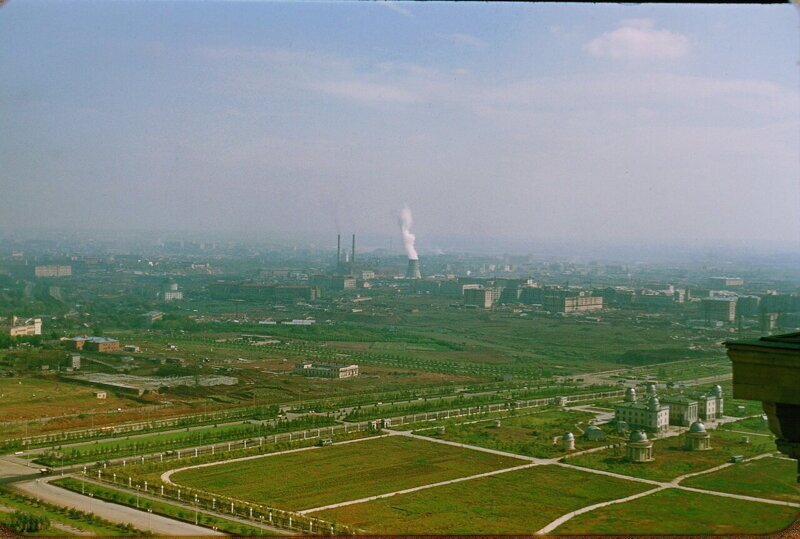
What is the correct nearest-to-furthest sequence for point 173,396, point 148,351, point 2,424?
point 2,424
point 173,396
point 148,351

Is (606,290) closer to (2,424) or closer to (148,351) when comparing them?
(148,351)

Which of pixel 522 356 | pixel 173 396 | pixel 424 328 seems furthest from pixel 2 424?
pixel 424 328

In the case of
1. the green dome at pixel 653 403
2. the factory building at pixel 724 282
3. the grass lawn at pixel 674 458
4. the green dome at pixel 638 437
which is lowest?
the grass lawn at pixel 674 458

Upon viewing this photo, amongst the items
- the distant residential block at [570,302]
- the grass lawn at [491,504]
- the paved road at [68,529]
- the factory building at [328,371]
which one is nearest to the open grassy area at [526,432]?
the grass lawn at [491,504]

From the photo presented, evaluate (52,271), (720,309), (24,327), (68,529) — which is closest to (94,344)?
(24,327)

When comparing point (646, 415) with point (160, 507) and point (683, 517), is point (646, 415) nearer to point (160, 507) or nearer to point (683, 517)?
point (683, 517)

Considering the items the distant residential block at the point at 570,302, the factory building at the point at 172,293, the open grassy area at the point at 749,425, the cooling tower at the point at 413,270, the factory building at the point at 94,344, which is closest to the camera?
the open grassy area at the point at 749,425

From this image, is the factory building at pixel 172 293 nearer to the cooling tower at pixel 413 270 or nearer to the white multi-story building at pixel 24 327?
the white multi-story building at pixel 24 327
